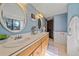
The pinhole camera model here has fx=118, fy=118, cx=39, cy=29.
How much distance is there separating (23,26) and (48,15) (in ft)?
1.29

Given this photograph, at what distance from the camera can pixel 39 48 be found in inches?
64.9

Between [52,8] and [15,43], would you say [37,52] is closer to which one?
[15,43]

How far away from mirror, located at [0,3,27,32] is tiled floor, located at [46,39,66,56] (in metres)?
0.48

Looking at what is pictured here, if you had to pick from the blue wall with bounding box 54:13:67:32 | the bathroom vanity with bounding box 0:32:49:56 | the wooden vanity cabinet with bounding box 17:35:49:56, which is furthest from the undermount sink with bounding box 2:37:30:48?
the blue wall with bounding box 54:13:67:32

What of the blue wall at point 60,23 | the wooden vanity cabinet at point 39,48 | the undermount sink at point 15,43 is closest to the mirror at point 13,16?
the undermount sink at point 15,43

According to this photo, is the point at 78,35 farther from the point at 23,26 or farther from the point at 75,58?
the point at 23,26

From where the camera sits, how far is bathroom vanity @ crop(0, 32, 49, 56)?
1318 millimetres

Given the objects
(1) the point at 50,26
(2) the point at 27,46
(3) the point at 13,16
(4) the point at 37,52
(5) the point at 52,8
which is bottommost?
(4) the point at 37,52

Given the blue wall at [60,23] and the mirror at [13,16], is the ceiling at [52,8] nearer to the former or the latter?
the blue wall at [60,23]

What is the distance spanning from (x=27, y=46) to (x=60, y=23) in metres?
0.59

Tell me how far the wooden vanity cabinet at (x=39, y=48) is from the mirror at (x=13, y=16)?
0.32 metres

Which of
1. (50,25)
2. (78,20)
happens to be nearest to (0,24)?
(50,25)

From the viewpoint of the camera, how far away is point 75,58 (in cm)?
162

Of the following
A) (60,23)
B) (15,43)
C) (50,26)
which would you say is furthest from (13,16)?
(60,23)
